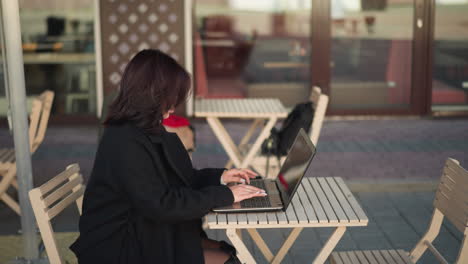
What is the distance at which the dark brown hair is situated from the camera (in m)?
2.75

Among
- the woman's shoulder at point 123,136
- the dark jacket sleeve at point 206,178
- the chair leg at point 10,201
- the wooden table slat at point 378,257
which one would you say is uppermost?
the woman's shoulder at point 123,136

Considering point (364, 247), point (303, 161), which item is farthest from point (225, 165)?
point (303, 161)

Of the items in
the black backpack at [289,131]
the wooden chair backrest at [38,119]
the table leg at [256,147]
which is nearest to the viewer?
the wooden chair backrest at [38,119]

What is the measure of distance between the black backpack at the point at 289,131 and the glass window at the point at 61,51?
3.19m

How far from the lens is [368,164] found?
6707 mm

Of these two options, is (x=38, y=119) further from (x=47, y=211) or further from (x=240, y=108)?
(x=47, y=211)

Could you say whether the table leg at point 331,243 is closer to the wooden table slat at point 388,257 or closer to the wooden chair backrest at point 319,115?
the wooden table slat at point 388,257

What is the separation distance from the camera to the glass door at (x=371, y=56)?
8219 mm

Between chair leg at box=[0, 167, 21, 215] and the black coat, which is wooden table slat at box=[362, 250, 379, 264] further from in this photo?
chair leg at box=[0, 167, 21, 215]

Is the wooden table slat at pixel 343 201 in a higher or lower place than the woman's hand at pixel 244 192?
lower

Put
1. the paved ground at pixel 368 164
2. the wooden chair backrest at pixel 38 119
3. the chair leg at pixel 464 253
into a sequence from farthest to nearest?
1. the wooden chair backrest at pixel 38 119
2. the paved ground at pixel 368 164
3. the chair leg at pixel 464 253

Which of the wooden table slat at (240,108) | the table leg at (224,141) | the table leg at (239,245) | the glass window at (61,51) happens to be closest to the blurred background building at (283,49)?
the glass window at (61,51)

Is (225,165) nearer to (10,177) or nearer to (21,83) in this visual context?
(10,177)

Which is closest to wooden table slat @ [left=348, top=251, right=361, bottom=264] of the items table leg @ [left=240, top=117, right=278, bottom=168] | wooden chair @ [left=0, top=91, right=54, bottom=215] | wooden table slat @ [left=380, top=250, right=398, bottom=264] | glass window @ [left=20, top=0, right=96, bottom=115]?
wooden table slat @ [left=380, top=250, right=398, bottom=264]
